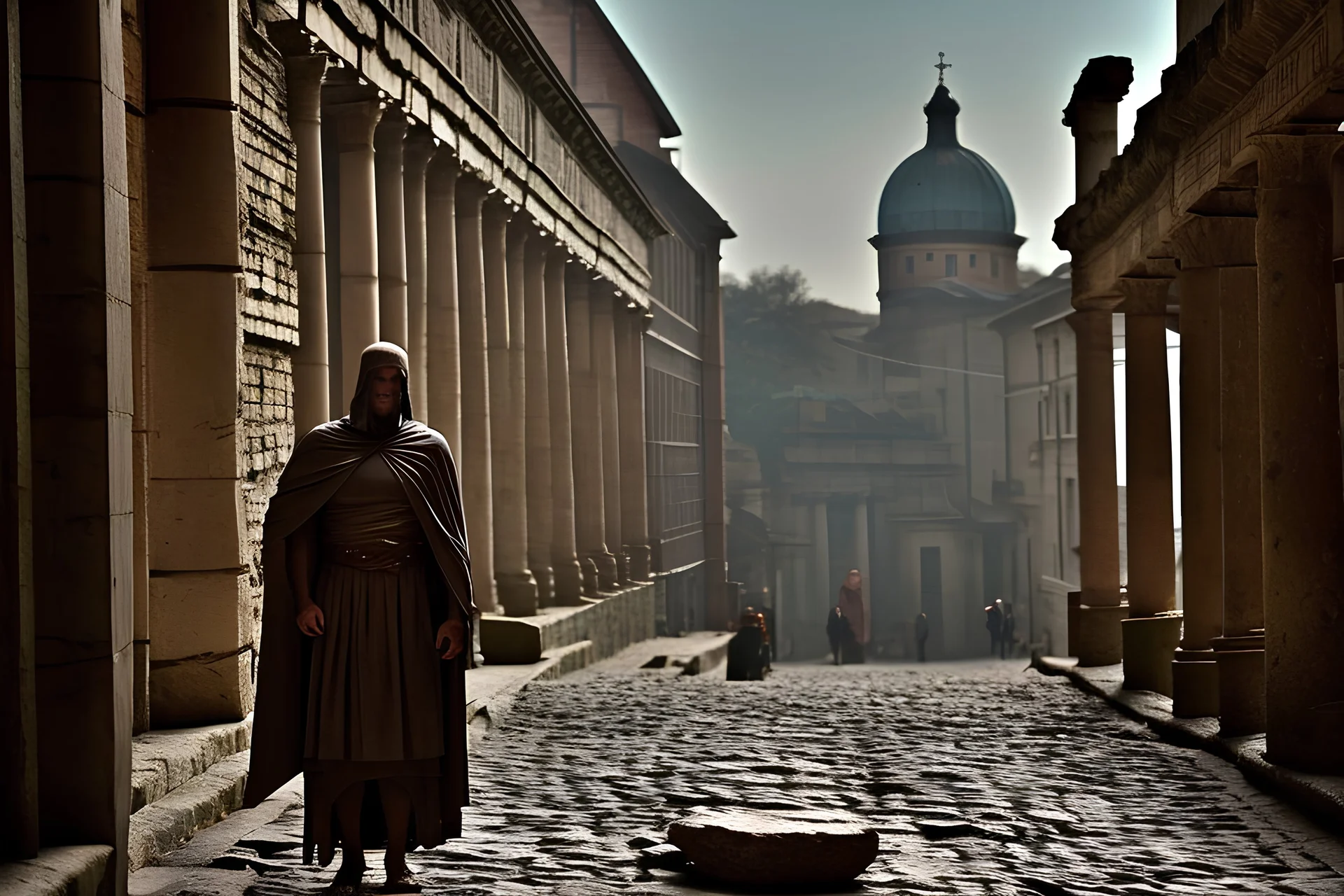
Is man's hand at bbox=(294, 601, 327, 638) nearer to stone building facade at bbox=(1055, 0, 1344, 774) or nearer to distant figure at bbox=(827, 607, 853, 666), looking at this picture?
stone building facade at bbox=(1055, 0, 1344, 774)

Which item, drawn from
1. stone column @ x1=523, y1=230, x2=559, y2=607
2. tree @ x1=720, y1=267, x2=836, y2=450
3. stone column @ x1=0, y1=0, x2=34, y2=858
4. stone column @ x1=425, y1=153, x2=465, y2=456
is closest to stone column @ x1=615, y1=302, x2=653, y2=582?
stone column @ x1=523, y1=230, x2=559, y2=607

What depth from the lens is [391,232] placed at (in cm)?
1511

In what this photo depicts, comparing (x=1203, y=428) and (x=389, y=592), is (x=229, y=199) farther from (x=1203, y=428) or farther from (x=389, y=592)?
(x=1203, y=428)

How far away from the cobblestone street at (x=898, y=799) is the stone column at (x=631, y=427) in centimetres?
1748

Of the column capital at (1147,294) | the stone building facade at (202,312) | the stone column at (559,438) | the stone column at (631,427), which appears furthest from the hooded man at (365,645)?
the stone column at (631,427)

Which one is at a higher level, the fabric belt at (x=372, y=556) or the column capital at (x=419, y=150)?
the column capital at (x=419, y=150)

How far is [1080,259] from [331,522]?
36.7 feet

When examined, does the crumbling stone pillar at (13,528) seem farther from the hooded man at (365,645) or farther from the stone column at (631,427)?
the stone column at (631,427)

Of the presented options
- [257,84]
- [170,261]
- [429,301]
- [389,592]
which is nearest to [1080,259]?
[429,301]

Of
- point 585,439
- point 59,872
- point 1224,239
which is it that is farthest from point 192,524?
point 585,439

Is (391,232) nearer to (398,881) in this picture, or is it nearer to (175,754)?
(175,754)

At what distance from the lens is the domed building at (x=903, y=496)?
180ft

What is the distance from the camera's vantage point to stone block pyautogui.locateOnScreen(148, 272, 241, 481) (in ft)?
28.7

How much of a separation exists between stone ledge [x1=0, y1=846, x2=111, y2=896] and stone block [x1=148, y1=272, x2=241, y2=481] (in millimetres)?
3646
